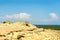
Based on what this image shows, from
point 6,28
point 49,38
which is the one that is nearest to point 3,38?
point 6,28

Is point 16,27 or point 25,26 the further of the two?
point 25,26

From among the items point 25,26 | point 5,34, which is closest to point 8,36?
point 5,34

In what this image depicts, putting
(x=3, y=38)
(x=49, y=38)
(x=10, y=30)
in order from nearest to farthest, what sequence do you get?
(x=3, y=38)
(x=10, y=30)
(x=49, y=38)

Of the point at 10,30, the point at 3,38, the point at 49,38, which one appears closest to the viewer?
the point at 3,38

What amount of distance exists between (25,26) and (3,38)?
9.28 ft

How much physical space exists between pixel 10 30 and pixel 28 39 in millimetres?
1260

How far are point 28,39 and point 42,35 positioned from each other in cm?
143

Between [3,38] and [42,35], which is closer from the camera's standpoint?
[3,38]

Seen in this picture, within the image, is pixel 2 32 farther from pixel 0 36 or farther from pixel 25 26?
pixel 25 26

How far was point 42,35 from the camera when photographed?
1312 cm

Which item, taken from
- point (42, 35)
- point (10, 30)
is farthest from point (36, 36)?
point (10, 30)

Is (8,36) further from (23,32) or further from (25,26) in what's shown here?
(25,26)

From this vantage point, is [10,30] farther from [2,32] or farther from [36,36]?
[36,36]

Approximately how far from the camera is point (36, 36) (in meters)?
12.5
